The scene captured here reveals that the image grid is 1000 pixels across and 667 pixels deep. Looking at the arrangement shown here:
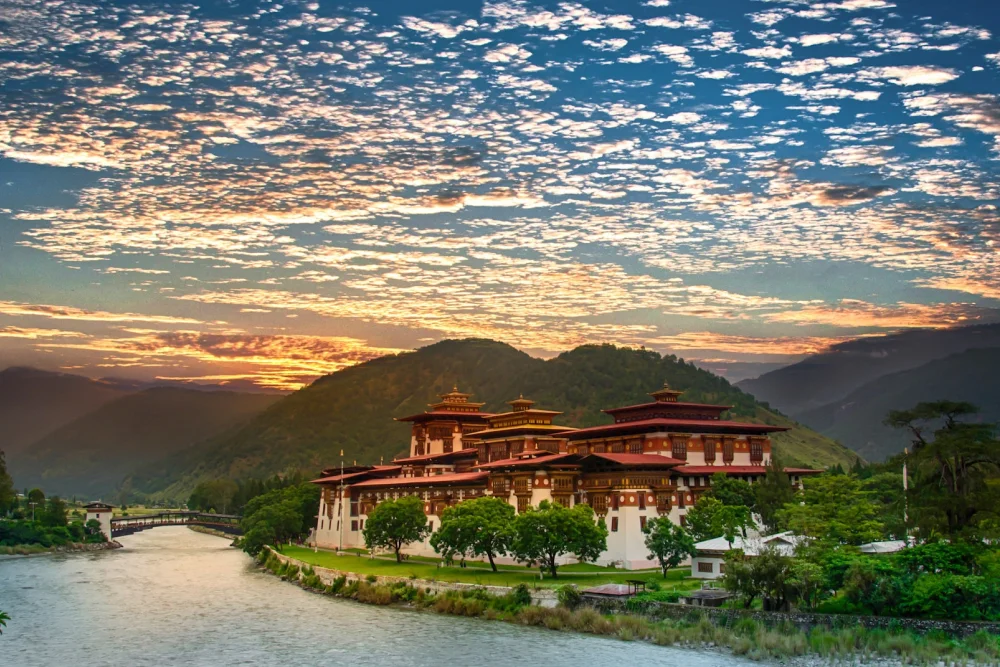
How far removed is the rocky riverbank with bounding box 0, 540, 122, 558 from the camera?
11981 centimetres

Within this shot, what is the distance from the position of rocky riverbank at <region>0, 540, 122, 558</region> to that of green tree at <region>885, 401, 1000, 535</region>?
99.2 m

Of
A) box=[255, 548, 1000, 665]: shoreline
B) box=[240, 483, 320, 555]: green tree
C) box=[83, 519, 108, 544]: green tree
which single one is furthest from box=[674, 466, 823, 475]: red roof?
box=[83, 519, 108, 544]: green tree

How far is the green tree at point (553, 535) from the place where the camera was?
2559 inches

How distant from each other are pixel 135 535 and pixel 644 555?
393ft

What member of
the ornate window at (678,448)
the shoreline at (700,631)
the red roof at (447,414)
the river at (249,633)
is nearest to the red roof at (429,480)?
the red roof at (447,414)

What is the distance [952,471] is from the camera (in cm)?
5450

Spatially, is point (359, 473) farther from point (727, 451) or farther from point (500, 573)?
point (500, 573)

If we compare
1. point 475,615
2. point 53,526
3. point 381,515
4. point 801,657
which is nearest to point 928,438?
point 801,657

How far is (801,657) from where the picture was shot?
43.5 m

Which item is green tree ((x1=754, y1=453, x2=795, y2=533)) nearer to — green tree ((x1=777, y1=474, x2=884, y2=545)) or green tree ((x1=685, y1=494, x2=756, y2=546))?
green tree ((x1=685, y1=494, x2=756, y2=546))

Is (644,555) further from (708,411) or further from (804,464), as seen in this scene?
(804,464)

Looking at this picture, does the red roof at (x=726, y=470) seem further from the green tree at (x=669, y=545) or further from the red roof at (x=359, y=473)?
the red roof at (x=359, y=473)

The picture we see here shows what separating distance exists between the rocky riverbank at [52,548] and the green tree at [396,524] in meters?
54.2

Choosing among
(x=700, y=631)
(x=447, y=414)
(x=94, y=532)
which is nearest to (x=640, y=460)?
(x=700, y=631)
